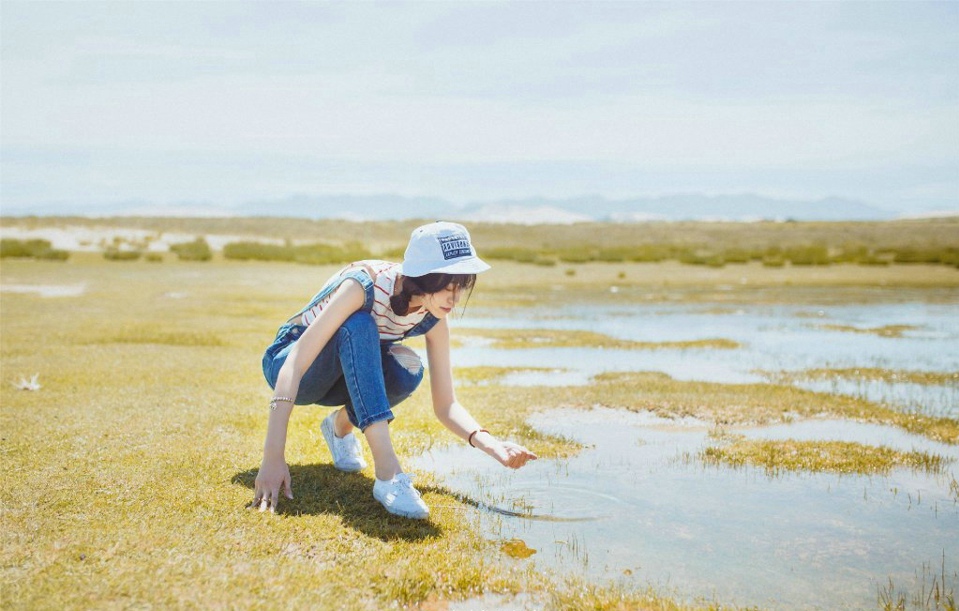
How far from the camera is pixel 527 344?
15531 mm

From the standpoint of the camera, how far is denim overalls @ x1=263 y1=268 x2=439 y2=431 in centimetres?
505

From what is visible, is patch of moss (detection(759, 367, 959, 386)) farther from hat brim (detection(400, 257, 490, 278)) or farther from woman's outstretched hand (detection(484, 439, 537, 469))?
hat brim (detection(400, 257, 490, 278))

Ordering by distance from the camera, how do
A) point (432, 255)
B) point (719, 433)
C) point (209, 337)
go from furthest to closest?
point (209, 337) → point (719, 433) → point (432, 255)

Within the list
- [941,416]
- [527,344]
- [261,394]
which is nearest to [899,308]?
[527,344]

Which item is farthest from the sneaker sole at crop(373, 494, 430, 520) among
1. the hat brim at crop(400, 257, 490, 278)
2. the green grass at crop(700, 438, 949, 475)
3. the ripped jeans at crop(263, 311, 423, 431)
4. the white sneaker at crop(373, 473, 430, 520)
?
A: the green grass at crop(700, 438, 949, 475)

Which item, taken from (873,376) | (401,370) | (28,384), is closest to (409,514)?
(401,370)

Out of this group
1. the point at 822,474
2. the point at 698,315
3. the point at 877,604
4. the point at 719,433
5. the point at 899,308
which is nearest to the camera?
the point at 877,604

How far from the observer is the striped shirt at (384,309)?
5.16 metres

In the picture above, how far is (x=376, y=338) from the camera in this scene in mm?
5086

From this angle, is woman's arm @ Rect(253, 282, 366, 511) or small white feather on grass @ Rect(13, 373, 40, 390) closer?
woman's arm @ Rect(253, 282, 366, 511)

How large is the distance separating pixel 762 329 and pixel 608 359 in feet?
20.6

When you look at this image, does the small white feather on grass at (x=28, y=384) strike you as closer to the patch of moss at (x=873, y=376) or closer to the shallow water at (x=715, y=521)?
the shallow water at (x=715, y=521)

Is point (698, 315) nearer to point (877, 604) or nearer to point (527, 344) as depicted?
point (527, 344)

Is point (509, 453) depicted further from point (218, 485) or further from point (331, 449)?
point (218, 485)
